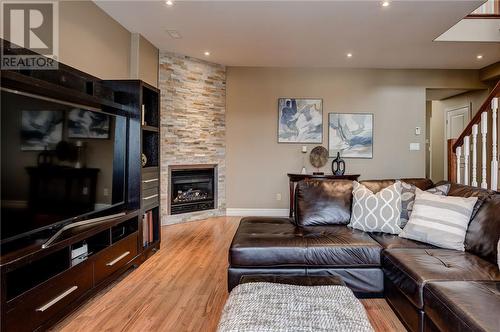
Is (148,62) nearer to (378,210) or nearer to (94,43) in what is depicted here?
(94,43)

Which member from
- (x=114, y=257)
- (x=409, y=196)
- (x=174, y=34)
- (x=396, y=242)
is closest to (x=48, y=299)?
(x=114, y=257)

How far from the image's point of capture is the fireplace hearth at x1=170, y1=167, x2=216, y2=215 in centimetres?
491

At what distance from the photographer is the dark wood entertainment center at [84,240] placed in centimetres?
170

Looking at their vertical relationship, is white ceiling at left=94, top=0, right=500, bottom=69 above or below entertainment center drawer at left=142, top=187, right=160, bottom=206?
above

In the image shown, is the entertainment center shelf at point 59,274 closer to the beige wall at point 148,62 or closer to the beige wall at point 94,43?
the beige wall at point 94,43

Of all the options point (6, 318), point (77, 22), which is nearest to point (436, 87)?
point (77, 22)

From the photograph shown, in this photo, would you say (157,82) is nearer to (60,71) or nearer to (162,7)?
(162,7)

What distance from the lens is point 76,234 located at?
2.14m

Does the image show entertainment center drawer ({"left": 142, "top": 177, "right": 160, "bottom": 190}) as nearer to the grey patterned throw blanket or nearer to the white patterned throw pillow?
the grey patterned throw blanket

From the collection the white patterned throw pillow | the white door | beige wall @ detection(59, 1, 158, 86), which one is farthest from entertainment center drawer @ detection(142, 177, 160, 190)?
the white door

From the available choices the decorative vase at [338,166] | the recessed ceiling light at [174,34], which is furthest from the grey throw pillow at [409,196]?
the recessed ceiling light at [174,34]

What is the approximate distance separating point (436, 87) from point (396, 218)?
4.07m

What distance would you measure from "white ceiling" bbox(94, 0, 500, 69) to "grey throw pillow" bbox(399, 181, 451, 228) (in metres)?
1.88

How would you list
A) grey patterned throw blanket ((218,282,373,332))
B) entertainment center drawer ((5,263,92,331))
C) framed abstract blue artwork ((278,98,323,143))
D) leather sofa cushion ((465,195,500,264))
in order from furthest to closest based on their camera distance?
framed abstract blue artwork ((278,98,323,143))
leather sofa cushion ((465,195,500,264))
entertainment center drawer ((5,263,92,331))
grey patterned throw blanket ((218,282,373,332))
